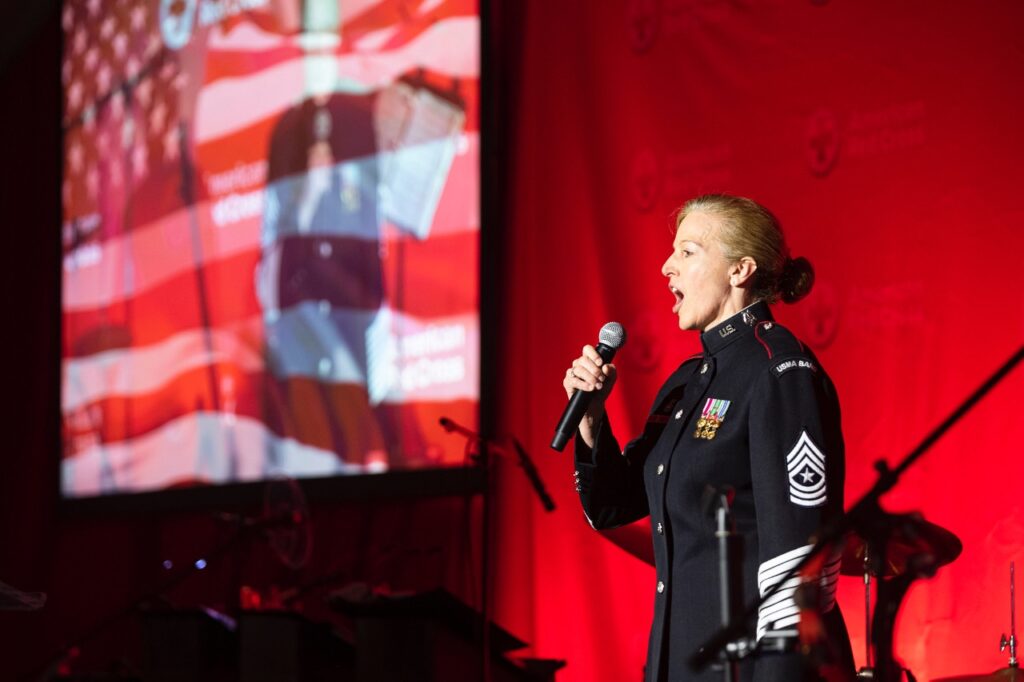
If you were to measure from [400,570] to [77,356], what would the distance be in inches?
97.1

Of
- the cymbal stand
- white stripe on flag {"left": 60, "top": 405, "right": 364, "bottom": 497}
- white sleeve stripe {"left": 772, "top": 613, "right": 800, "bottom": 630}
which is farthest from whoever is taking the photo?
white stripe on flag {"left": 60, "top": 405, "right": 364, "bottom": 497}

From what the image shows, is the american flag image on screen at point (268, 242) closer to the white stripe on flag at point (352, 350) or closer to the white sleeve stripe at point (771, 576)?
the white stripe on flag at point (352, 350)

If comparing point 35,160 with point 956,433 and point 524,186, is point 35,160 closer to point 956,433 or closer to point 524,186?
point 524,186

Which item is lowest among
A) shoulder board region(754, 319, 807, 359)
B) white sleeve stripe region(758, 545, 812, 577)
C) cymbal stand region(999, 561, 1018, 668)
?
cymbal stand region(999, 561, 1018, 668)

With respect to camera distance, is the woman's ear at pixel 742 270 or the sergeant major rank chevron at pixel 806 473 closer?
the sergeant major rank chevron at pixel 806 473

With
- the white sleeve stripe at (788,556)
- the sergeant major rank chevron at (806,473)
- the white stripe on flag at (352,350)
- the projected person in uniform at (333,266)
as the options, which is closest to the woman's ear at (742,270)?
the sergeant major rank chevron at (806,473)

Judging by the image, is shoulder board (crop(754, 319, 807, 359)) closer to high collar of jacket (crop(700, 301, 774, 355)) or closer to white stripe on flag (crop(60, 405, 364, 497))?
high collar of jacket (crop(700, 301, 774, 355))

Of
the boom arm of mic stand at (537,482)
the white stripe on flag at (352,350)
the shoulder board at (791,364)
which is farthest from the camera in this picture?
the white stripe on flag at (352,350)

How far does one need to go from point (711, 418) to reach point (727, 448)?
8 cm

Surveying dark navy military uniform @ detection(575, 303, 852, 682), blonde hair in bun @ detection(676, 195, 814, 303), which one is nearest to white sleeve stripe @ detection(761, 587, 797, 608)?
dark navy military uniform @ detection(575, 303, 852, 682)

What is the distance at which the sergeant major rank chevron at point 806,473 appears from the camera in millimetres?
1863

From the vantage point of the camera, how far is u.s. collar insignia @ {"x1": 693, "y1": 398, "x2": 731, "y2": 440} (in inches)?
81.0

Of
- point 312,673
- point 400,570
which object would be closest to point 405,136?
point 400,570

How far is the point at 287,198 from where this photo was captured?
4914 millimetres
